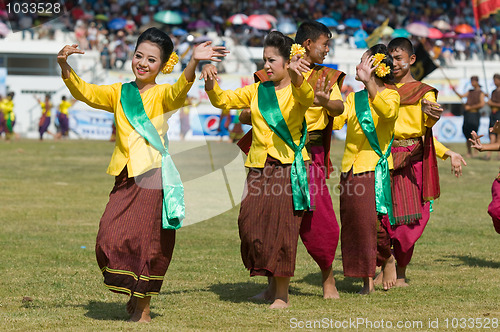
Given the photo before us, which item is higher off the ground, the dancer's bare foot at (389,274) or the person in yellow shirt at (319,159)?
the person in yellow shirt at (319,159)

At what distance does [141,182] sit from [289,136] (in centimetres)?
119

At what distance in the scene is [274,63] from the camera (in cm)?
593

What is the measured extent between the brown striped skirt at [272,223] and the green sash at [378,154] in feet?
2.88

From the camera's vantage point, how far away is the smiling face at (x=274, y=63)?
19.4 feet

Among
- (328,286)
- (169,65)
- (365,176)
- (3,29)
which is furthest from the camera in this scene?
(3,29)

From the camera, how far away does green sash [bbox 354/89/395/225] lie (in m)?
6.45

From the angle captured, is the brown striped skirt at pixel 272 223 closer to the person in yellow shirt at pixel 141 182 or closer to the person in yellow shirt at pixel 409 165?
the person in yellow shirt at pixel 141 182

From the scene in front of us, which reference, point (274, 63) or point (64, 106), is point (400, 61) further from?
point (64, 106)

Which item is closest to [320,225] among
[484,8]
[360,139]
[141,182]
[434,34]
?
[360,139]

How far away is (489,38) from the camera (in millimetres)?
36688

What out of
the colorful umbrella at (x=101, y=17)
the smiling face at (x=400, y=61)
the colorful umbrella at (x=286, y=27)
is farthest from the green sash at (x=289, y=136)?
the colorful umbrella at (x=101, y=17)

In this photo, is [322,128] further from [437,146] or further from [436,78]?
[436,78]

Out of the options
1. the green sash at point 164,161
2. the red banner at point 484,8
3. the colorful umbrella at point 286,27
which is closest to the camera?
the green sash at point 164,161

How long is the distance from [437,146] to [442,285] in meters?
1.21
